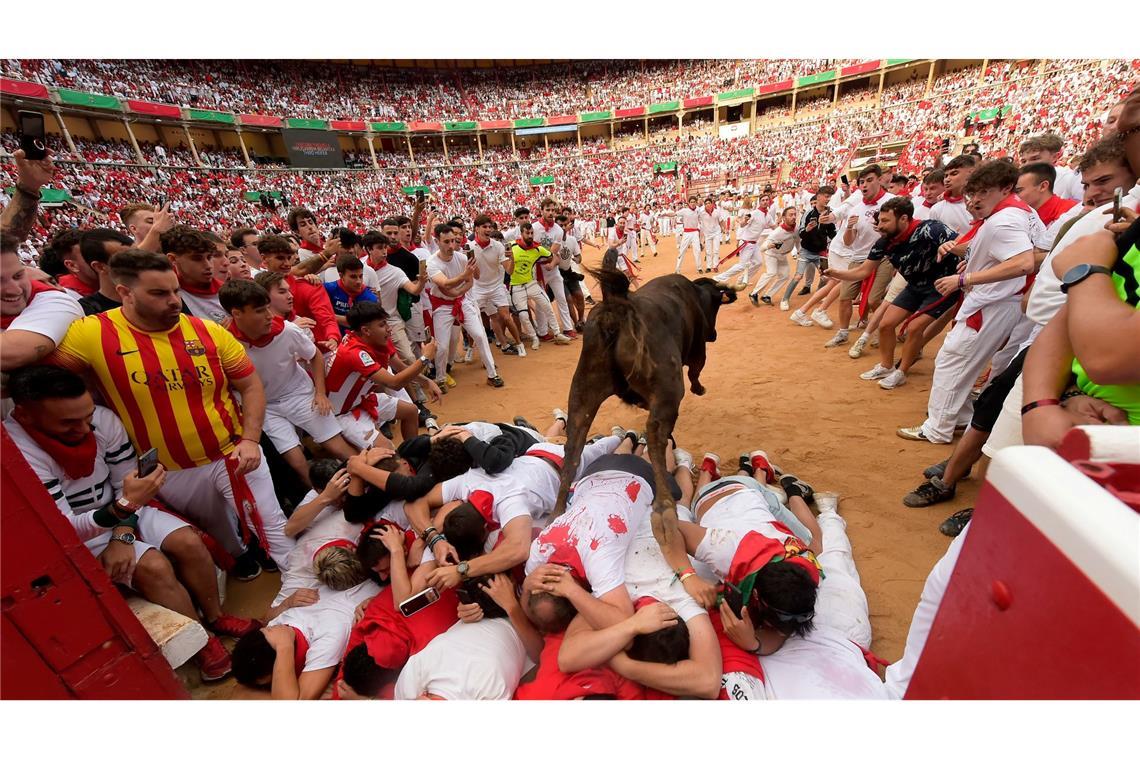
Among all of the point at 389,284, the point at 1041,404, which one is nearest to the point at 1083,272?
the point at 1041,404

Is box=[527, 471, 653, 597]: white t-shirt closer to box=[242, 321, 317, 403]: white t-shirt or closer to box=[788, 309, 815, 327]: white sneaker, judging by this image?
box=[242, 321, 317, 403]: white t-shirt

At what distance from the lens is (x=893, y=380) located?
513cm

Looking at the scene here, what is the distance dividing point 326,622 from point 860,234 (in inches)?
309

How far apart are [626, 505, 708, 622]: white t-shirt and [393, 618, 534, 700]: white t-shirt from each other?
0.68 metres

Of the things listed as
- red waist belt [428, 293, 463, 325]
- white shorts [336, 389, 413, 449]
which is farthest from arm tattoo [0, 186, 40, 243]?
red waist belt [428, 293, 463, 325]

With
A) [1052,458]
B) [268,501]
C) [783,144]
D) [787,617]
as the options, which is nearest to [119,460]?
[268,501]

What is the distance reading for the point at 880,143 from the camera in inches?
1167

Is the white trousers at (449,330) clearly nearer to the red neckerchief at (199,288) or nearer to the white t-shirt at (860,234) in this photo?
the red neckerchief at (199,288)

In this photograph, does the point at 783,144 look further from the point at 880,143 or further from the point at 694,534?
the point at 694,534

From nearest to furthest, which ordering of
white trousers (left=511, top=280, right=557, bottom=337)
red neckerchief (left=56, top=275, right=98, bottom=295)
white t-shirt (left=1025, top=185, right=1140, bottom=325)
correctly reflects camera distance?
white t-shirt (left=1025, top=185, right=1140, bottom=325), red neckerchief (left=56, top=275, right=98, bottom=295), white trousers (left=511, top=280, right=557, bottom=337)

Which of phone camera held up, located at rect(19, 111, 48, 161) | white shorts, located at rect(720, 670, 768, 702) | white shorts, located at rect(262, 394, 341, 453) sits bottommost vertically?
white shorts, located at rect(720, 670, 768, 702)

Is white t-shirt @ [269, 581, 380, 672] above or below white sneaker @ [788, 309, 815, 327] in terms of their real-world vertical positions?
above

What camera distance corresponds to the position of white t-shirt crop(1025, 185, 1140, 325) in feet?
7.03

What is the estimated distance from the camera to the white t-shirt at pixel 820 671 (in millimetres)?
1879
